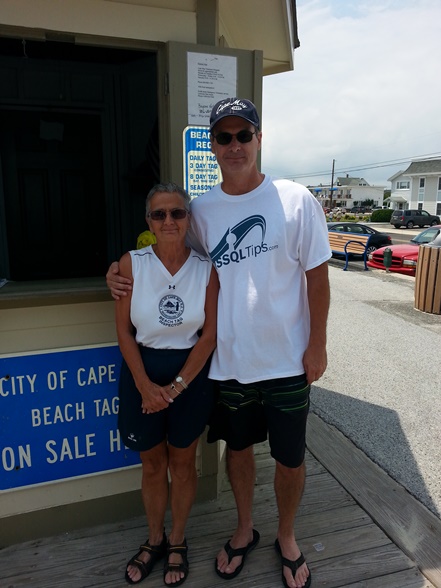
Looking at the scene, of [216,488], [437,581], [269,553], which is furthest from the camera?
[216,488]

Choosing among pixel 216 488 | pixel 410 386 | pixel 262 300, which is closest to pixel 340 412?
pixel 410 386

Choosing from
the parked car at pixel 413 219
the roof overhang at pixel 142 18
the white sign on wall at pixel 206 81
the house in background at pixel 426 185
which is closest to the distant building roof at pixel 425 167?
the house in background at pixel 426 185

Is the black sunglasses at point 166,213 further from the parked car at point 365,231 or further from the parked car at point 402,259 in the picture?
the parked car at point 365,231

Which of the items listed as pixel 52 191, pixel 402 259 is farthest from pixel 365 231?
pixel 52 191

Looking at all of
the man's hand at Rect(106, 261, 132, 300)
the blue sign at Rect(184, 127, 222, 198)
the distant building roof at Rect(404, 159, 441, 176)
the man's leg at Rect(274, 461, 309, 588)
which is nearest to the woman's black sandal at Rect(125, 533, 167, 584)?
the man's leg at Rect(274, 461, 309, 588)

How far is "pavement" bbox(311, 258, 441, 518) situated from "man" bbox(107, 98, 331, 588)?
1.41 metres

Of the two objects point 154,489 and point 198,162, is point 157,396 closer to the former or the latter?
point 154,489

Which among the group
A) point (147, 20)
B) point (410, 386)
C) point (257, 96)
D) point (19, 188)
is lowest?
point (410, 386)

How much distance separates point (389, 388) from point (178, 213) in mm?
3343

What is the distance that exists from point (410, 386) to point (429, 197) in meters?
46.5

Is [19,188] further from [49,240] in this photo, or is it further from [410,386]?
[410,386]

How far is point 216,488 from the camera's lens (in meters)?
2.57

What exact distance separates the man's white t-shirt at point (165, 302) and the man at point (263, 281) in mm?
90

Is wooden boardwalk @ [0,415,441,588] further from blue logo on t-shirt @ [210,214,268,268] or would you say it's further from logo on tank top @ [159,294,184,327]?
blue logo on t-shirt @ [210,214,268,268]
